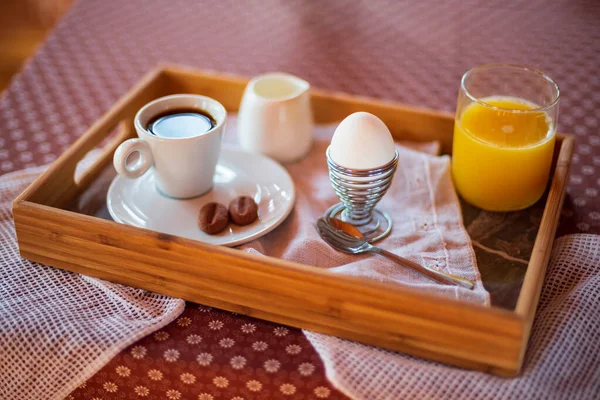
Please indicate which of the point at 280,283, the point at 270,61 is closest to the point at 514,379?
the point at 280,283

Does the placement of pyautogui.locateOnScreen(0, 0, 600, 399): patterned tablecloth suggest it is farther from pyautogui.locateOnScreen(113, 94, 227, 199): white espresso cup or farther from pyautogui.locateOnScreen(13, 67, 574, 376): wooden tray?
pyautogui.locateOnScreen(113, 94, 227, 199): white espresso cup

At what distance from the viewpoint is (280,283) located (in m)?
0.68

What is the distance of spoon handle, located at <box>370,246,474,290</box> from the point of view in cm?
73

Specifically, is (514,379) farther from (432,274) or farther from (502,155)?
(502,155)

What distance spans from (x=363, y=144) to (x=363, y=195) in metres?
0.07

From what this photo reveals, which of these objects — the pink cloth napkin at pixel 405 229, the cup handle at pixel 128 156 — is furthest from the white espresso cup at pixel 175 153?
the pink cloth napkin at pixel 405 229

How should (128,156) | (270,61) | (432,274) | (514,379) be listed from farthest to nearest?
(270,61)
(128,156)
(432,274)
(514,379)

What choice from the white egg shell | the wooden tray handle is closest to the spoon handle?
the white egg shell

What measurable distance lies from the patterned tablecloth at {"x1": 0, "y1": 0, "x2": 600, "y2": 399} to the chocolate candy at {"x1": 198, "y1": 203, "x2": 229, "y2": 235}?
10 cm

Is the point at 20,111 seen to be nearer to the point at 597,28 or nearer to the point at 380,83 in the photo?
the point at 380,83

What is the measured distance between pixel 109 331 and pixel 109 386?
0.19 ft

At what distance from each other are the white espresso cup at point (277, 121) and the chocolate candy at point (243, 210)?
135 mm

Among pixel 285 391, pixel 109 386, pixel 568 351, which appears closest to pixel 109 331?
pixel 109 386

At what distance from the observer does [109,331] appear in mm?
710
